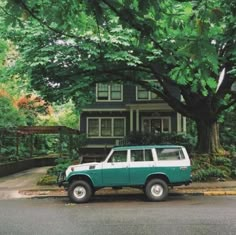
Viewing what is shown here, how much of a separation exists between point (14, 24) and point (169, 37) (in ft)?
6.52

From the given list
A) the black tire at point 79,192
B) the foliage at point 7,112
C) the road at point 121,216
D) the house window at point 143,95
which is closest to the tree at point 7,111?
the foliage at point 7,112

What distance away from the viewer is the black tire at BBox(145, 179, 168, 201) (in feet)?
50.5

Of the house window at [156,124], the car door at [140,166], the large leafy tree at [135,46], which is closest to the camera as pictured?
the large leafy tree at [135,46]

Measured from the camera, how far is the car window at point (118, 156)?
1583 cm

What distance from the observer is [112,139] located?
3612 centimetres

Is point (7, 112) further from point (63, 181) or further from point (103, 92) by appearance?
point (63, 181)

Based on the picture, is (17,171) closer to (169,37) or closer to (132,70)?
(132,70)

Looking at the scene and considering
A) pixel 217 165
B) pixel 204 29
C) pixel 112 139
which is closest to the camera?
pixel 204 29

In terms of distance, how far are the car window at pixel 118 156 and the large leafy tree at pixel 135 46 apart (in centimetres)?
419

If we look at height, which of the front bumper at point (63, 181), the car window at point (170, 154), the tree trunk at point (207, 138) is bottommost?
the front bumper at point (63, 181)

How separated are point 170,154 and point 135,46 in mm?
8915

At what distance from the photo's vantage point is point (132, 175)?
1561cm

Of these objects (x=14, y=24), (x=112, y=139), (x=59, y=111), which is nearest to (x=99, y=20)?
(x=14, y=24)

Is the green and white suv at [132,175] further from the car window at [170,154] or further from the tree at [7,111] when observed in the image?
the tree at [7,111]
